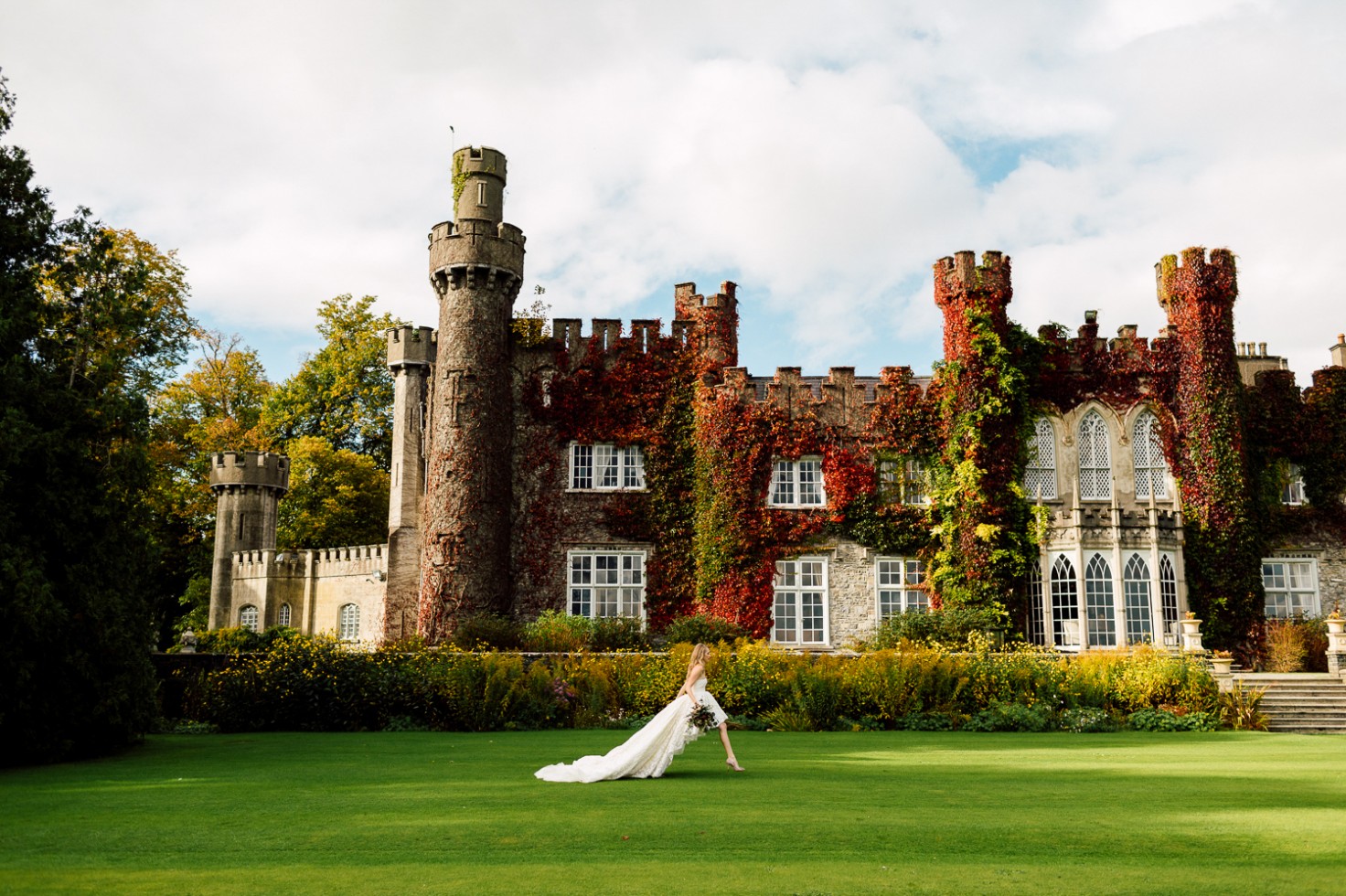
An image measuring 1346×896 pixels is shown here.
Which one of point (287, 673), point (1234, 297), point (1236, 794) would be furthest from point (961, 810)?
point (1234, 297)

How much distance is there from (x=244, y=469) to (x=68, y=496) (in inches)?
1116

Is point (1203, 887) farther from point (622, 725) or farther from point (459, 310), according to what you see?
point (459, 310)

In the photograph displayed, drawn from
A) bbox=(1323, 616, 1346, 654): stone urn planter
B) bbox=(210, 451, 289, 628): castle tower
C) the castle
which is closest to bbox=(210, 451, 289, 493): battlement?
bbox=(210, 451, 289, 628): castle tower

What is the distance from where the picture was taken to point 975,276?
29.0 m

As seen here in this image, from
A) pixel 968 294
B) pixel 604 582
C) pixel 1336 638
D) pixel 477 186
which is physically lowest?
pixel 1336 638

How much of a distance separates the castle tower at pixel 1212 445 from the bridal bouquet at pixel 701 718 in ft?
66.8

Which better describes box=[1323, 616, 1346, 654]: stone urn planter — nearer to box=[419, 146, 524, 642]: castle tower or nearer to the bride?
the bride

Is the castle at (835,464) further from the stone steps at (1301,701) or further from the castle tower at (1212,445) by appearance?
the stone steps at (1301,701)

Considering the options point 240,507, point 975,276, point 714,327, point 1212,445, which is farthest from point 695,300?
point 240,507

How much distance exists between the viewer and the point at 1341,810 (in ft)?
29.0

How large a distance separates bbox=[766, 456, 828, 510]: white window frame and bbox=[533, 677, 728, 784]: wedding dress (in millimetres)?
17377

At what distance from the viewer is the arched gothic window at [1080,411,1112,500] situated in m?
29.4

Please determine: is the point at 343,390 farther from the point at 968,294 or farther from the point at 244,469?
the point at 968,294

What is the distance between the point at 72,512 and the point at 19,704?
2.38m
